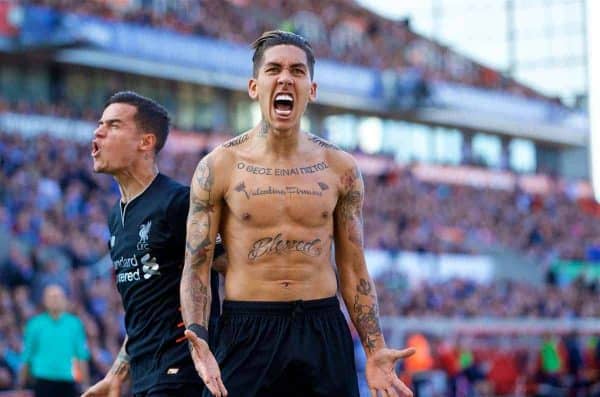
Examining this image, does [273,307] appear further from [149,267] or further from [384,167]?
[384,167]

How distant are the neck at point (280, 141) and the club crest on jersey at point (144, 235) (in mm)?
894

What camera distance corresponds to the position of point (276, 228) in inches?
210

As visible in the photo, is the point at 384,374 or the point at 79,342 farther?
the point at 79,342

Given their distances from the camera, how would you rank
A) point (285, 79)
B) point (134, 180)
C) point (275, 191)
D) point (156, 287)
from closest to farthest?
point (285, 79)
point (275, 191)
point (156, 287)
point (134, 180)

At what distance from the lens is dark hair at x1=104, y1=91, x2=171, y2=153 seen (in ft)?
20.7

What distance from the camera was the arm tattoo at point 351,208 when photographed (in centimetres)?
556

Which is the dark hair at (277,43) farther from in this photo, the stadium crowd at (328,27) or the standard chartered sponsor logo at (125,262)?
the stadium crowd at (328,27)

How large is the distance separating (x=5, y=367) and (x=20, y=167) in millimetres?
5779

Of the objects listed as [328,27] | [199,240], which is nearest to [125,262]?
[199,240]

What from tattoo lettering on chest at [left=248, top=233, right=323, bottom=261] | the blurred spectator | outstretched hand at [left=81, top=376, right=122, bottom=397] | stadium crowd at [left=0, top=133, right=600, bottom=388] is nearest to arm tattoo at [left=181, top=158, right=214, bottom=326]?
tattoo lettering on chest at [left=248, top=233, right=323, bottom=261]

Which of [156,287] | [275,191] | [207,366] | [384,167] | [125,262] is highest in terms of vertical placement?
[384,167]

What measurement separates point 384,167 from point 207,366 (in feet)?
94.3

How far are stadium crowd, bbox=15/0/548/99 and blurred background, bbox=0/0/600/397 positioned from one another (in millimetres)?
92

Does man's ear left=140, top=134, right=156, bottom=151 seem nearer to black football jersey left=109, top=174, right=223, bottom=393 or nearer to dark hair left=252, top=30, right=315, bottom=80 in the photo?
black football jersey left=109, top=174, right=223, bottom=393
